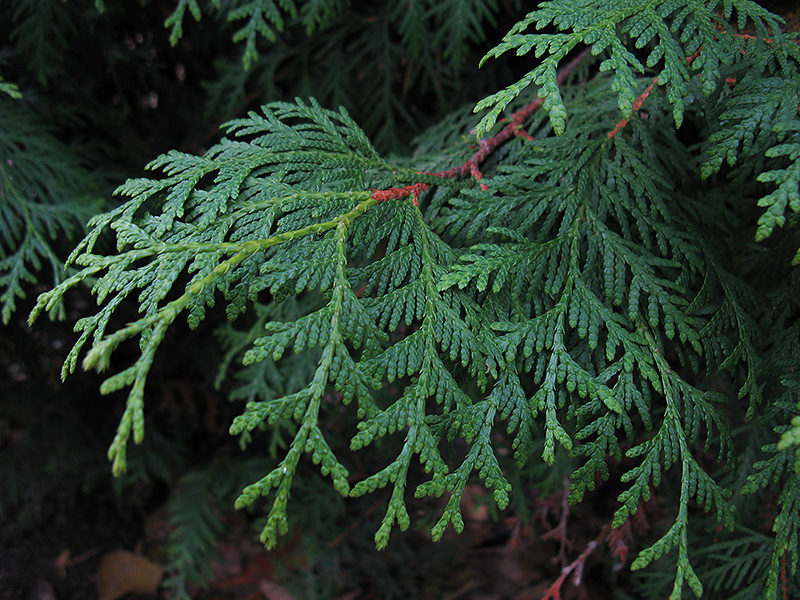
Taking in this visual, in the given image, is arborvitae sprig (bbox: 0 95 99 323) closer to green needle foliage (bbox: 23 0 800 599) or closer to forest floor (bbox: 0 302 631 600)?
green needle foliage (bbox: 23 0 800 599)

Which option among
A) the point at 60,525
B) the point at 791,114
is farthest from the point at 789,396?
the point at 60,525

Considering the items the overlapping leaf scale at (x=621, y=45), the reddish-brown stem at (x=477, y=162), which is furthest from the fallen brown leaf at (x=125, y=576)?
the overlapping leaf scale at (x=621, y=45)

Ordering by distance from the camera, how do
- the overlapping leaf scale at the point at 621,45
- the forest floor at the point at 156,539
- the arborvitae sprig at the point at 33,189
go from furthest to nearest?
1. the forest floor at the point at 156,539
2. the arborvitae sprig at the point at 33,189
3. the overlapping leaf scale at the point at 621,45

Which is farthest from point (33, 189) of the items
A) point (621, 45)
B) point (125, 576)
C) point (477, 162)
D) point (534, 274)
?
point (125, 576)

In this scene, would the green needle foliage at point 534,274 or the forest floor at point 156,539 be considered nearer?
the green needle foliage at point 534,274

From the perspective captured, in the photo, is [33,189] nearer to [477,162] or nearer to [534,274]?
[477,162]

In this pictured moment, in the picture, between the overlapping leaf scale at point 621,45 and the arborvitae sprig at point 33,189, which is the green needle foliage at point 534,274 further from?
the arborvitae sprig at point 33,189

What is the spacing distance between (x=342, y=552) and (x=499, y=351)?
2.06 m

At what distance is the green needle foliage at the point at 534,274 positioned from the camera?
1.01 metres

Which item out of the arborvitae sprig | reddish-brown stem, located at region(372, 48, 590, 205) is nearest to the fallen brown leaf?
the arborvitae sprig

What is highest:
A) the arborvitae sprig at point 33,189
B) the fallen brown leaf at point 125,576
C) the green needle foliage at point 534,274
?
the arborvitae sprig at point 33,189

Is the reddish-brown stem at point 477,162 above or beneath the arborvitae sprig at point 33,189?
beneath

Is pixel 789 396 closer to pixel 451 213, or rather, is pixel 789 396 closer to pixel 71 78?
pixel 451 213

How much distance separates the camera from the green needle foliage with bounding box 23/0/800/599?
39.6 inches
